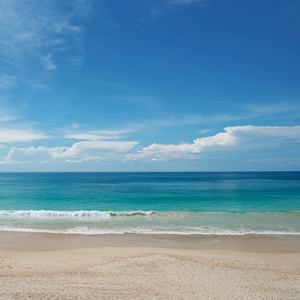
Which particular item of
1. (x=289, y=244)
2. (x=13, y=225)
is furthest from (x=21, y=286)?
(x=289, y=244)

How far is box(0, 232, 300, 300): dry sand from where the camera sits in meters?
8.49

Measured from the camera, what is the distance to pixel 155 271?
1044cm

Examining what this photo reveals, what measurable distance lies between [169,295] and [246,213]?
21588 mm

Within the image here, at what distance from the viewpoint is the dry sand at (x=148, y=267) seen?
849cm

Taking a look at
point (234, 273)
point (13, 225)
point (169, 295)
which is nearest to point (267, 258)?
point (234, 273)

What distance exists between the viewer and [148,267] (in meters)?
10.9

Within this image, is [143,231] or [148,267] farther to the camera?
[143,231]

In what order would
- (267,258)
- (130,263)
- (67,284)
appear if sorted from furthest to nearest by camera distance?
(267,258) → (130,263) → (67,284)

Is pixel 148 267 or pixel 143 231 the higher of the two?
pixel 148 267

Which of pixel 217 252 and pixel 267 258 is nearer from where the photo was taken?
pixel 267 258

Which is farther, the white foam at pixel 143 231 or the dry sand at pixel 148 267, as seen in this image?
the white foam at pixel 143 231

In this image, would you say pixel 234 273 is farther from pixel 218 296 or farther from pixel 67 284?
pixel 67 284

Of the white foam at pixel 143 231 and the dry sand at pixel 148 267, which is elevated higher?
the dry sand at pixel 148 267

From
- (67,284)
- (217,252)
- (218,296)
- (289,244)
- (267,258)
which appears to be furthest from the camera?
(289,244)
